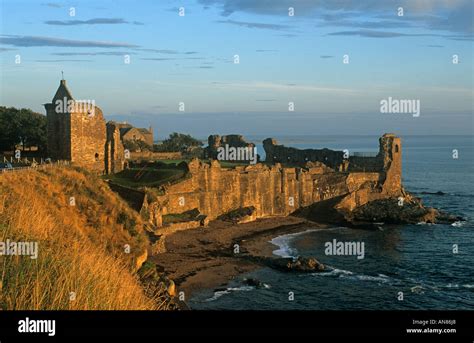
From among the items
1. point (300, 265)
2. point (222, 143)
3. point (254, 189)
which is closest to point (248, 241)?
point (300, 265)

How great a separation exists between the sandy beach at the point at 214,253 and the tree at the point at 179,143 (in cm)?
3908

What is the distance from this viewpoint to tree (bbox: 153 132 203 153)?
3789 inches

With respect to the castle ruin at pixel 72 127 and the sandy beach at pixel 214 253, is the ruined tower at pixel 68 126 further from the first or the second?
the sandy beach at pixel 214 253

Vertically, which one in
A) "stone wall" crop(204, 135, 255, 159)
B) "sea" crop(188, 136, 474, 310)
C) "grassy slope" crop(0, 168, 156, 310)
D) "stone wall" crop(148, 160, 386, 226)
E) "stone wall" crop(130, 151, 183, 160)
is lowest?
"sea" crop(188, 136, 474, 310)

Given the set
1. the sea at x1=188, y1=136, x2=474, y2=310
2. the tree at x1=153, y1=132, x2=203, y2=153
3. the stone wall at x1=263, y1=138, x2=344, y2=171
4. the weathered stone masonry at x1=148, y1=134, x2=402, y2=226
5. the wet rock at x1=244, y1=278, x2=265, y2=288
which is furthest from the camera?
the tree at x1=153, y1=132, x2=203, y2=153

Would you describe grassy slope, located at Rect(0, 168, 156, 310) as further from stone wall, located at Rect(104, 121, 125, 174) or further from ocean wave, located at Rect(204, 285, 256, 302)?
stone wall, located at Rect(104, 121, 125, 174)

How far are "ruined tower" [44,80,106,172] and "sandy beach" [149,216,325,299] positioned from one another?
32.6 feet

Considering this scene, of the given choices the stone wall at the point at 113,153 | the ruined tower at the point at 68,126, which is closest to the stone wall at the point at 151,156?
the stone wall at the point at 113,153

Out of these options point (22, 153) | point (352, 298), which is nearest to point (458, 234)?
point (352, 298)

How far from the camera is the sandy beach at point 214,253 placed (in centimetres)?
3638

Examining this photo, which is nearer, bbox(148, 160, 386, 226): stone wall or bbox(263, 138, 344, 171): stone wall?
bbox(148, 160, 386, 226): stone wall

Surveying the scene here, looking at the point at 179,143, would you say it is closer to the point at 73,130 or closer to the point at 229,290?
the point at 73,130

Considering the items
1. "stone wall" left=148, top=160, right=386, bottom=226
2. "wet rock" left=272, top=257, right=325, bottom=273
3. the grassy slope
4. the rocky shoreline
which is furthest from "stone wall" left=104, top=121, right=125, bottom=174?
the grassy slope
